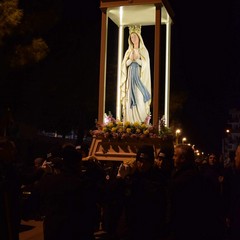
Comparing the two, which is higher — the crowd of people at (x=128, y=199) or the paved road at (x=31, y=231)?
the crowd of people at (x=128, y=199)

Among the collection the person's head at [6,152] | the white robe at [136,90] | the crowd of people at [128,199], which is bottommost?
the crowd of people at [128,199]

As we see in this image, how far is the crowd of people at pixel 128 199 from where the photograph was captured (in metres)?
3.77

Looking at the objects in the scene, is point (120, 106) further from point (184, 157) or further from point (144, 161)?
point (184, 157)

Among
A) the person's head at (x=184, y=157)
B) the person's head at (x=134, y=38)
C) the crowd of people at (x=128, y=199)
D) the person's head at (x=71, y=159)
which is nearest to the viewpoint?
the crowd of people at (x=128, y=199)

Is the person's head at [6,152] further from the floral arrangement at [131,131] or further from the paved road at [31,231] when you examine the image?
the floral arrangement at [131,131]

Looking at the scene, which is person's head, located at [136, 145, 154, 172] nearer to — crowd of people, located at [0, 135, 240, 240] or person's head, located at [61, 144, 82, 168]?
crowd of people, located at [0, 135, 240, 240]

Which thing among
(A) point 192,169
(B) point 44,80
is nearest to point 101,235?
(A) point 192,169

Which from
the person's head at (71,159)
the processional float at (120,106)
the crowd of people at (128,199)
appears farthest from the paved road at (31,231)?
the person's head at (71,159)

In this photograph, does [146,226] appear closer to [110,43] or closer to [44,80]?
[110,43]

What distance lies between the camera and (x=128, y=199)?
15.1 ft

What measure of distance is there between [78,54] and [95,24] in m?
→ 2.70

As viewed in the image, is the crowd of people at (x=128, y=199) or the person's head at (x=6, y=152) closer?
the crowd of people at (x=128, y=199)

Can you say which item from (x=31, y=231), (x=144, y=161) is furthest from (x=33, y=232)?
(x=144, y=161)

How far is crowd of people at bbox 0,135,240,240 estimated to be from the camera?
148 inches
